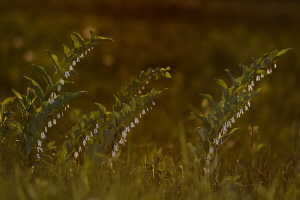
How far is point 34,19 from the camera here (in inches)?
466

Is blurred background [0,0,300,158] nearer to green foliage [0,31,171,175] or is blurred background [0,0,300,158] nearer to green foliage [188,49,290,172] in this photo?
green foliage [188,49,290,172]

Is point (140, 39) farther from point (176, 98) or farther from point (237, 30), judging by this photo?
point (176, 98)

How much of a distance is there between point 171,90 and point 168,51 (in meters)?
2.69

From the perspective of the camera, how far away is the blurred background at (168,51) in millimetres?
6453

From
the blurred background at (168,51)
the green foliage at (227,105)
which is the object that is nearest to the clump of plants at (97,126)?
the green foliage at (227,105)

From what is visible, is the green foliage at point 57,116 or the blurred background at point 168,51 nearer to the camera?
the green foliage at point 57,116

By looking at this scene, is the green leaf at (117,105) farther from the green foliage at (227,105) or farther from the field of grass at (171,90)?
the green foliage at (227,105)

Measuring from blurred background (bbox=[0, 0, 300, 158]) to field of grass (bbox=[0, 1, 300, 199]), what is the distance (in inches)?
0.9

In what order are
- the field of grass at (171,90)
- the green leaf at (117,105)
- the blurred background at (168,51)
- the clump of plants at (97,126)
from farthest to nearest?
the blurred background at (168,51) < the green leaf at (117,105) < the clump of plants at (97,126) < the field of grass at (171,90)

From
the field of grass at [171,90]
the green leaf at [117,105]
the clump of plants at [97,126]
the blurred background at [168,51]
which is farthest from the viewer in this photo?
the blurred background at [168,51]

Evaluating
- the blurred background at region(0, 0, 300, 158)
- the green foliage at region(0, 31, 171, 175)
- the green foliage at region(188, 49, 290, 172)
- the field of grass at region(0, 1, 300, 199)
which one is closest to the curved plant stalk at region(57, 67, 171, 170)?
the green foliage at region(0, 31, 171, 175)

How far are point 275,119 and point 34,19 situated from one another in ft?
20.9

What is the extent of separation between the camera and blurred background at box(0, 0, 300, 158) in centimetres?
645

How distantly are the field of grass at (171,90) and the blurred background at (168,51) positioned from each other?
22 mm
